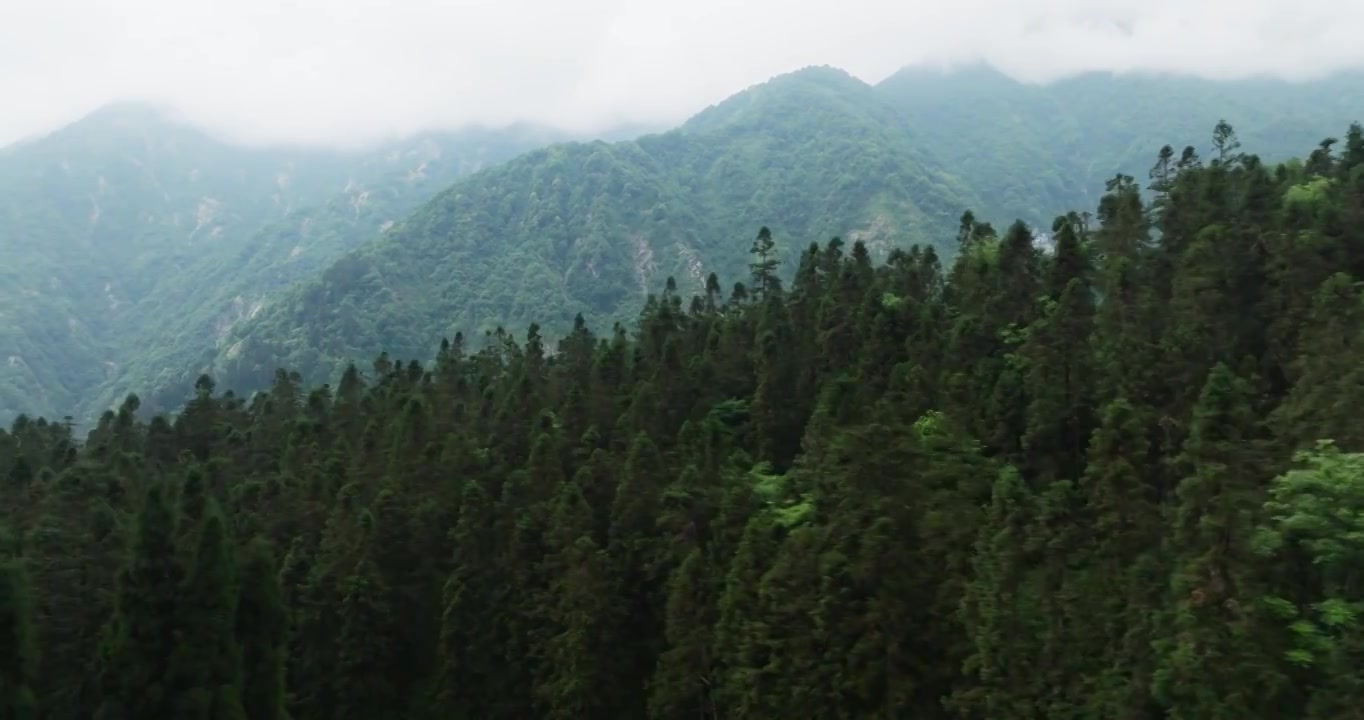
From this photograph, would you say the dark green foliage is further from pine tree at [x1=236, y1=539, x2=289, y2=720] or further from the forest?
pine tree at [x1=236, y1=539, x2=289, y2=720]

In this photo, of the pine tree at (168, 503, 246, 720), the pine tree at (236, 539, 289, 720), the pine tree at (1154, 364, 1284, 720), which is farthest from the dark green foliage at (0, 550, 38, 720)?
the pine tree at (1154, 364, 1284, 720)

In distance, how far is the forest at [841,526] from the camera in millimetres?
24000

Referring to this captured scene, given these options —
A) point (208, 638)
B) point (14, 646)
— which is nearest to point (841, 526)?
point (208, 638)

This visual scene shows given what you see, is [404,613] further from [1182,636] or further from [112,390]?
[112,390]

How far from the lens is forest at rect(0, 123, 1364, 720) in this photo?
24.0 meters

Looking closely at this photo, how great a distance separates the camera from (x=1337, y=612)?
19453mm

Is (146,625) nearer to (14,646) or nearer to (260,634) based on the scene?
(14,646)

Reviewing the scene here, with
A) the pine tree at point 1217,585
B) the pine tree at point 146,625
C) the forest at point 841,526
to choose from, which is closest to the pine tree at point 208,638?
the forest at point 841,526

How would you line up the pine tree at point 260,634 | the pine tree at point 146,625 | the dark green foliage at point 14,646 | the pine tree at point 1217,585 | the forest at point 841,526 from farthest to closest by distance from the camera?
the pine tree at point 260,634, the pine tree at point 146,625, the dark green foliage at point 14,646, the forest at point 841,526, the pine tree at point 1217,585

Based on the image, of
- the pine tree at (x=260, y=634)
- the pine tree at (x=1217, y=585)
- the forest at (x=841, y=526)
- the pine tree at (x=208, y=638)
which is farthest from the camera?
the pine tree at (x=260, y=634)

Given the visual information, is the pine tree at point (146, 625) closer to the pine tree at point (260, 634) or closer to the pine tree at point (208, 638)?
the pine tree at point (208, 638)

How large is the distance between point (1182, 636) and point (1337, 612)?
11.2ft

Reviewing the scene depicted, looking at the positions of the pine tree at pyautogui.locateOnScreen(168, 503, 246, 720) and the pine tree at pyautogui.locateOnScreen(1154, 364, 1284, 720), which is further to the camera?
the pine tree at pyautogui.locateOnScreen(168, 503, 246, 720)

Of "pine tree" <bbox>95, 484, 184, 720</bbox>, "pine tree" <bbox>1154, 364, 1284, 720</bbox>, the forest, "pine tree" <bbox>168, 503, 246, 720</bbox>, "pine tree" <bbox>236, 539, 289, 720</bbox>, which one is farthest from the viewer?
"pine tree" <bbox>236, 539, 289, 720</bbox>
